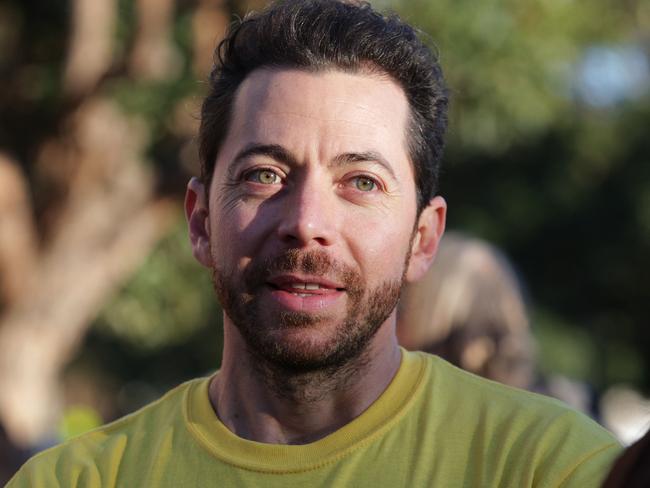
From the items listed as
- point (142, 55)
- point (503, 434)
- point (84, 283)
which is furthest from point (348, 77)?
point (84, 283)

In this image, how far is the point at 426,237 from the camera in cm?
313

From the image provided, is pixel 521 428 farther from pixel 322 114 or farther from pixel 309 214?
pixel 322 114

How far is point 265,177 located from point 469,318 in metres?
1.93

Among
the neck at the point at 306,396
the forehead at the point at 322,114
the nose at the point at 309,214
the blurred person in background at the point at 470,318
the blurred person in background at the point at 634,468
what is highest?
the forehead at the point at 322,114

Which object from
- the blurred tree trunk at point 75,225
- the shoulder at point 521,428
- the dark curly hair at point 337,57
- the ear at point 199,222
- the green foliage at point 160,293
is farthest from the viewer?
the green foliage at point 160,293

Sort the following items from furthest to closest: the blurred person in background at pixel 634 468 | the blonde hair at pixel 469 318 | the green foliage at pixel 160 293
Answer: the green foliage at pixel 160 293 → the blonde hair at pixel 469 318 → the blurred person in background at pixel 634 468

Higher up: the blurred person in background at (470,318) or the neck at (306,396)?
the neck at (306,396)

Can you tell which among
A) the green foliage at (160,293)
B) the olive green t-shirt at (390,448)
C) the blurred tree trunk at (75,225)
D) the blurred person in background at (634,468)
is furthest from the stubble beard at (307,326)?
the green foliage at (160,293)

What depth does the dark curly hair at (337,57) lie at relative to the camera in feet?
9.78

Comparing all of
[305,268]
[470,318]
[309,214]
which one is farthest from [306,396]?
[470,318]

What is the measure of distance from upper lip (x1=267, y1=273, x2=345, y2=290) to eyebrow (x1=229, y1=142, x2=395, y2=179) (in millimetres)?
236

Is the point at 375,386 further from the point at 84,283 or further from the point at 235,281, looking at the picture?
the point at 84,283

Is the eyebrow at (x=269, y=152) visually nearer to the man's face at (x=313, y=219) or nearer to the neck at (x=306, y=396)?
the man's face at (x=313, y=219)

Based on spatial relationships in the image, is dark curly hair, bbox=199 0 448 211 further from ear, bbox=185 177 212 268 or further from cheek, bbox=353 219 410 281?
cheek, bbox=353 219 410 281
